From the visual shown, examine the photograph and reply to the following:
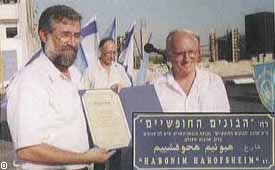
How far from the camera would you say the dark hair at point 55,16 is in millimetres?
3229

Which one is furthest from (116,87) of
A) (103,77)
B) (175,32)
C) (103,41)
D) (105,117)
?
(175,32)

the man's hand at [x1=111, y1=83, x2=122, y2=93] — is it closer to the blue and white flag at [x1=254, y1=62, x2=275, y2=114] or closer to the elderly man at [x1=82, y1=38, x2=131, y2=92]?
the elderly man at [x1=82, y1=38, x2=131, y2=92]

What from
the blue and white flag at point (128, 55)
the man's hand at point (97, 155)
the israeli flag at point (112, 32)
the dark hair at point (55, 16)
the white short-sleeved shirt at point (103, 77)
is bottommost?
the man's hand at point (97, 155)

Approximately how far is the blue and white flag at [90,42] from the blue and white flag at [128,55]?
197mm

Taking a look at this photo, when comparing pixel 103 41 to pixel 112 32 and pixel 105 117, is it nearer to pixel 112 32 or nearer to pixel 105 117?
pixel 112 32

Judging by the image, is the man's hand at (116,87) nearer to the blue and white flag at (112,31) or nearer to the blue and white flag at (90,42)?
the blue and white flag at (90,42)

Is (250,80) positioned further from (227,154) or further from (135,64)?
(135,64)

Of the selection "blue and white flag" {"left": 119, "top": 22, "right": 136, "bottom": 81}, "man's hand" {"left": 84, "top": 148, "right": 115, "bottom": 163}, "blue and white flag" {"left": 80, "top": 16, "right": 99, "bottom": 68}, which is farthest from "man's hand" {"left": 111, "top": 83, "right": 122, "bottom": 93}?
"man's hand" {"left": 84, "top": 148, "right": 115, "bottom": 163}

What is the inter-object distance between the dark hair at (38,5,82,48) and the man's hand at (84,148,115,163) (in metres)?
0.85

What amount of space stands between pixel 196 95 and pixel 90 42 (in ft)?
2.86

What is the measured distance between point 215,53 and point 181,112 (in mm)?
503

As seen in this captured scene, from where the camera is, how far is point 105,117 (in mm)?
3312

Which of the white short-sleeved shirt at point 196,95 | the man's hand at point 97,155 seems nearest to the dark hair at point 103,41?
the white short-sleeved shirt at point 196,95

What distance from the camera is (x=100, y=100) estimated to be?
330 cm
